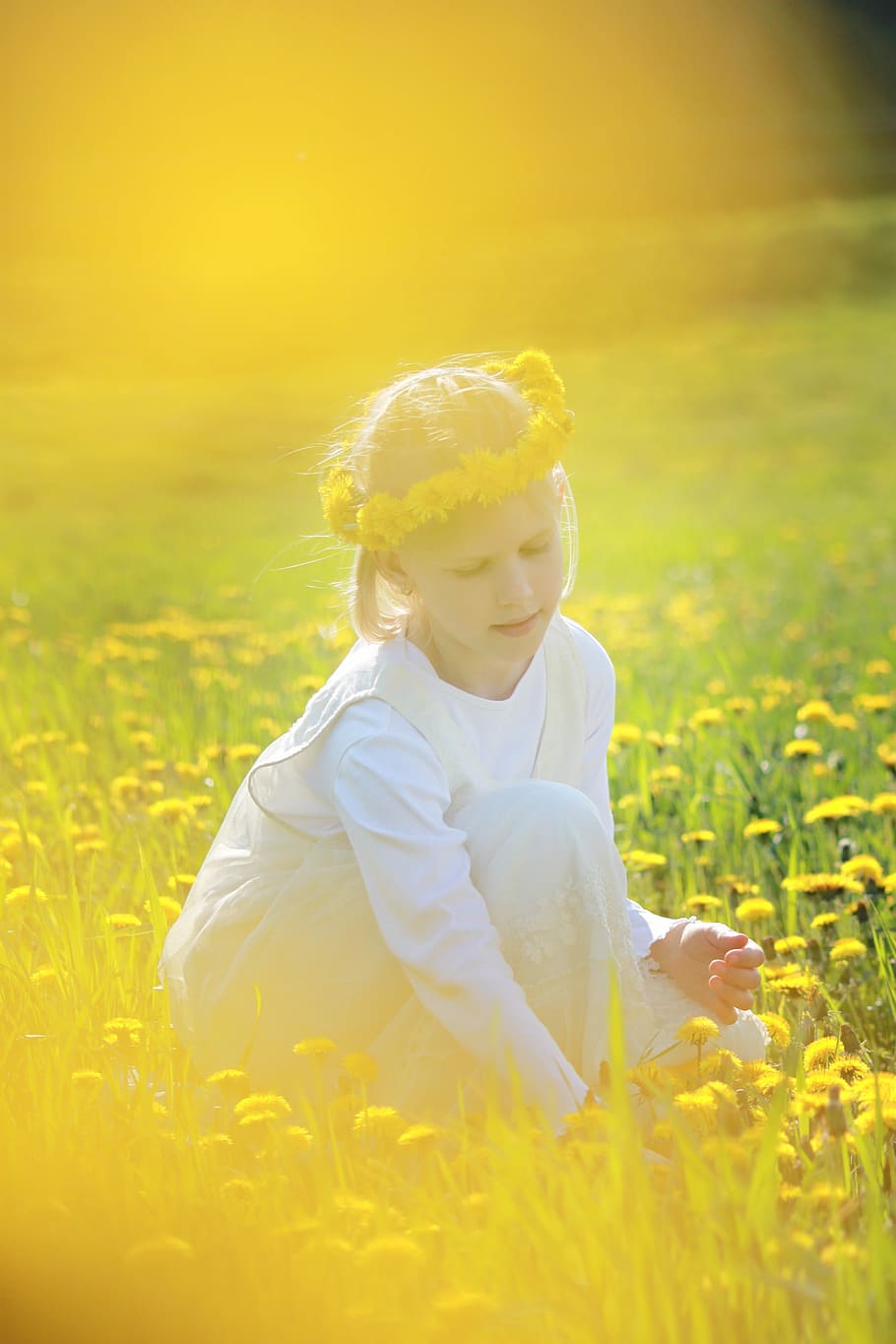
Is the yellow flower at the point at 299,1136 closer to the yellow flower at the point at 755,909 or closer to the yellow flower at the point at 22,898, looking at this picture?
the yellow flower at the point at 22,898

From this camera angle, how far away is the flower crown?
6.51 ft

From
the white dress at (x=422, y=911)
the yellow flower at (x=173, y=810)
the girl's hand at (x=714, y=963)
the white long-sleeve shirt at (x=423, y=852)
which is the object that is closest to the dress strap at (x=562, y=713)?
the white dress at (x=422, y=911)

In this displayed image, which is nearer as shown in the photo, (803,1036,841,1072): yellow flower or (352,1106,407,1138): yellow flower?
(352,1106,407,1138): yellow flower

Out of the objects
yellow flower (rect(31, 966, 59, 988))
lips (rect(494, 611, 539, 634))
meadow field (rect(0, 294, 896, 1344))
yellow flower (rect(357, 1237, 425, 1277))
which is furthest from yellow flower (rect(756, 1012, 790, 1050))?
yellow flower (rect(31, 966, 59, 988))

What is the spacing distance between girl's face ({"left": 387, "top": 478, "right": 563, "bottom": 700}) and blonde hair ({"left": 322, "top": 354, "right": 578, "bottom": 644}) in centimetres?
9

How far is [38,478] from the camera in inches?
480

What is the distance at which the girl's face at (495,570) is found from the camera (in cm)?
202

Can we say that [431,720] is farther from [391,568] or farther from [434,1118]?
[434,1118]

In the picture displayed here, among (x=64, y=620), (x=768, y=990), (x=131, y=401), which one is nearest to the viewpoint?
(x=768, y=990)

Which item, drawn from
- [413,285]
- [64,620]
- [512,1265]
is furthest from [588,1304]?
[413,285]

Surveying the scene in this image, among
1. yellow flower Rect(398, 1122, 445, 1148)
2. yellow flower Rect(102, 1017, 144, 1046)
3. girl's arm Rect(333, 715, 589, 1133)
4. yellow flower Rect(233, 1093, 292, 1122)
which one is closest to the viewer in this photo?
yellow flower Rect(398, 1122, 445, 1148)

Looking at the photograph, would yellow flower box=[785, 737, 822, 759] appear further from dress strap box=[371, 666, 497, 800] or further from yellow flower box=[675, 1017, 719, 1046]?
yellow flower box=[675, 1017, 719, 1046]

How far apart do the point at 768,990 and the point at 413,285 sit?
51.3ft

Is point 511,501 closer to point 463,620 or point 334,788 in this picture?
point 463,620
